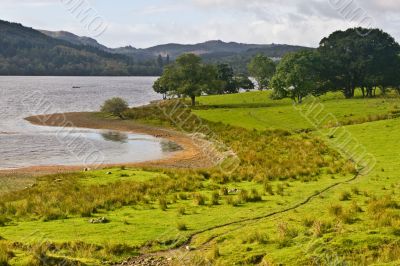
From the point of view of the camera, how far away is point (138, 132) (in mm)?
65125

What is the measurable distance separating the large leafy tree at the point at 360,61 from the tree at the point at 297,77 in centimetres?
→ 276

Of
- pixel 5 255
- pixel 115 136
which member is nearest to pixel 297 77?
pixel 115 136

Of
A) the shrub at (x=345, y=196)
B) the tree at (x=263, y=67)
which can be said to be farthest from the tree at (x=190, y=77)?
the shrub at (x=345, y=196)

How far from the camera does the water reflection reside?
5759 cm

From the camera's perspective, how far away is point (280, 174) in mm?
28094

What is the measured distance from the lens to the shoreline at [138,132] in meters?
38.4

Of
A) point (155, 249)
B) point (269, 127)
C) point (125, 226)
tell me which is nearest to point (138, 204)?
point (125, 226)

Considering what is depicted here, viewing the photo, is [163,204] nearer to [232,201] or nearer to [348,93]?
[232,201]

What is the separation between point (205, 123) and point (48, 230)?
46.4 metres

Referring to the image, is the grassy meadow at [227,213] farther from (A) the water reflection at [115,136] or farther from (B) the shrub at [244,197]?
(A) the water reflection at [115,136]

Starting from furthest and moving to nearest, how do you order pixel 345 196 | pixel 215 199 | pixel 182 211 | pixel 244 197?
pixel 215 199, pixel 244 197, pixel 345 196, pixel 182 211

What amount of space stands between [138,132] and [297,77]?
90.9 feet

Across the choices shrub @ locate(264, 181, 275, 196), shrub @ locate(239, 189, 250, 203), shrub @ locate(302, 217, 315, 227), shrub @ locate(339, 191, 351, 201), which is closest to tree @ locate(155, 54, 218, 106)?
shrub @ locate(264, 181, 275, 196)

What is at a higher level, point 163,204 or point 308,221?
point 308,221
